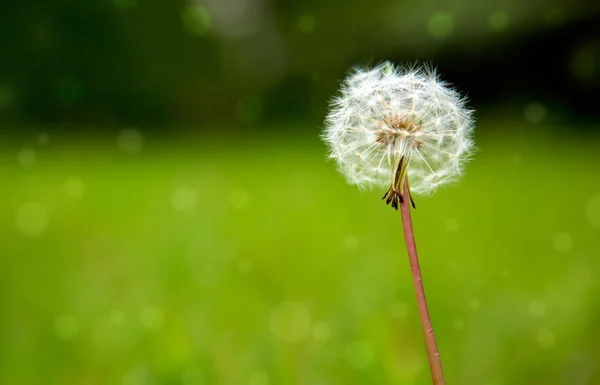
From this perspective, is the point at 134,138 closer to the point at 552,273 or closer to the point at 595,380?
→ the point at 552,273

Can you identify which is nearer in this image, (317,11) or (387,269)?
(387,269)

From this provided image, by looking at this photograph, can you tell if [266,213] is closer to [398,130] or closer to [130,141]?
[130,141]

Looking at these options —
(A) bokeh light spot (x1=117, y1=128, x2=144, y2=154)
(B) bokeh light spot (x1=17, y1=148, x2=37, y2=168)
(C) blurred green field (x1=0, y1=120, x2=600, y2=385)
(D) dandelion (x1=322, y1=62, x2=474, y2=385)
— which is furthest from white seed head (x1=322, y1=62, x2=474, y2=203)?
(A) bokeh light spot (x1=117, y1=128, x2=144, y2=154)

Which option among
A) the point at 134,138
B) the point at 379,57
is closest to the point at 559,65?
the point at 379,57

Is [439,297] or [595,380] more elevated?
[439,297]

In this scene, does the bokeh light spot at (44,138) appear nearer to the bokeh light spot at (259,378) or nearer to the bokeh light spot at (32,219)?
the bokeh light spot at (32,219)

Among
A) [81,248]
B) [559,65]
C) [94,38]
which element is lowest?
[81,248]
